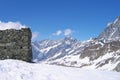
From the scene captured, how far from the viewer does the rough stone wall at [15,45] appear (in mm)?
26719

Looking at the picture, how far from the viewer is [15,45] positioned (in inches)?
1059

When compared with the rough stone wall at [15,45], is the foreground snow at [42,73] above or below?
below

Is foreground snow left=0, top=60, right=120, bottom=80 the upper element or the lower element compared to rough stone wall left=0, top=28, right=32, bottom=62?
lower

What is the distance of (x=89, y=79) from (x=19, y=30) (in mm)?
11385

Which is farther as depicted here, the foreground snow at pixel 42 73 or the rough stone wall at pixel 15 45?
the rough stone wall at pixel 15 45

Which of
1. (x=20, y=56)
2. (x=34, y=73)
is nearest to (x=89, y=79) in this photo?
(x=34, y=73)

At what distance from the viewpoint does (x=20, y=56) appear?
2670 centimetres

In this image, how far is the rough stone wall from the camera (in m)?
26.7

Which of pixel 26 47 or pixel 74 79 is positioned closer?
pixel 74 79

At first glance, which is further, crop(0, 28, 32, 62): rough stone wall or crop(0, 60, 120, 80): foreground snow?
crop(0, 28, 32, 62): rough stone wall

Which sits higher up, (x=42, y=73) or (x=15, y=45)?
(x=15, y=45)

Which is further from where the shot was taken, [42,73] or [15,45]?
[15,45]

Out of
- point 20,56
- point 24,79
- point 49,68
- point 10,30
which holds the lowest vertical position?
point 24,79

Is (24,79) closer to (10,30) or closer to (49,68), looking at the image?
(49,68)
